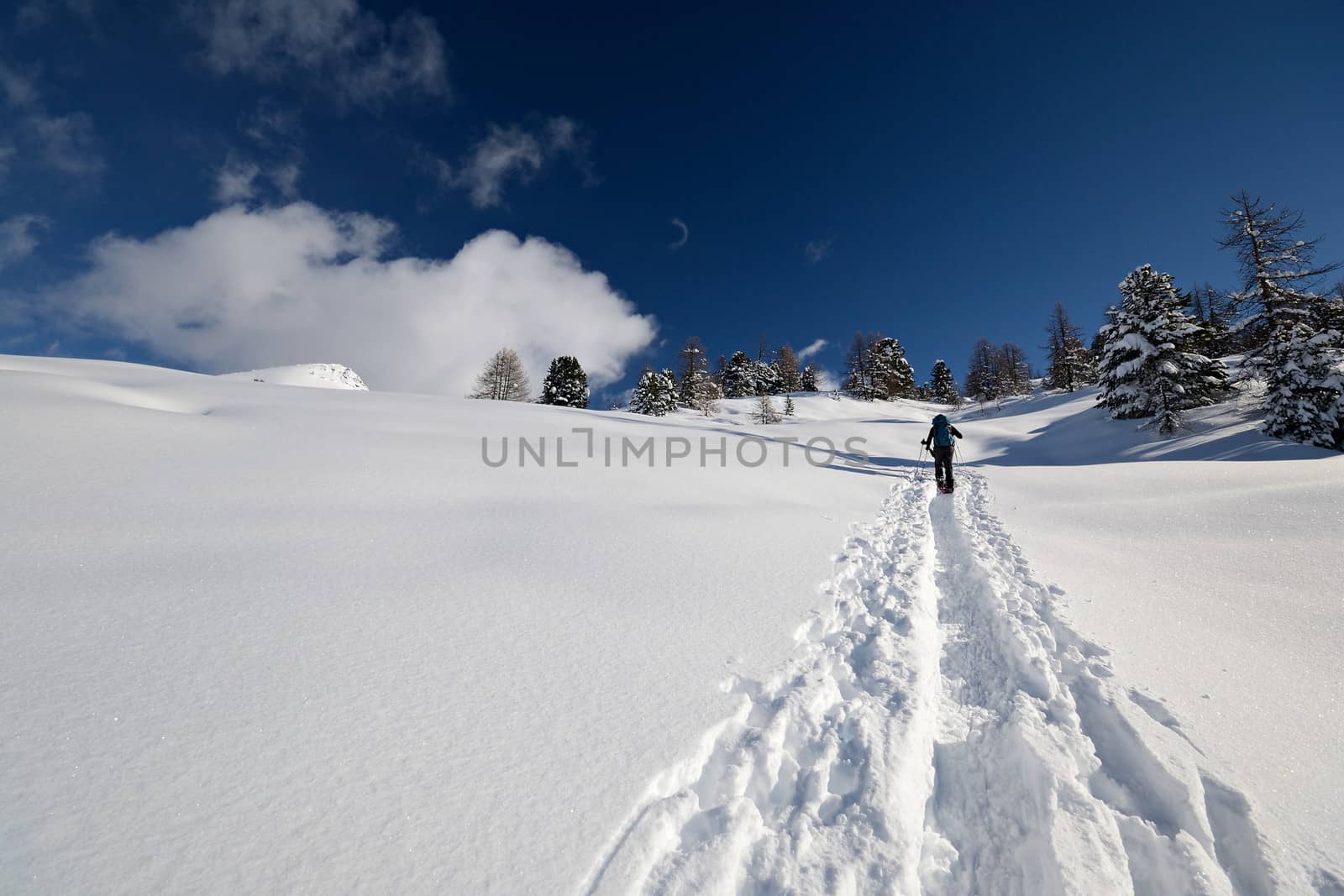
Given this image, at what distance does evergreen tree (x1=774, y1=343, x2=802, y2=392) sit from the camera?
6238 cm

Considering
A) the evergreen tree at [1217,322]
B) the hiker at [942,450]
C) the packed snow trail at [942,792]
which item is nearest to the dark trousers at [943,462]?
the hiker at [942,450]

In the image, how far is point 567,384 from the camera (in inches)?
1737

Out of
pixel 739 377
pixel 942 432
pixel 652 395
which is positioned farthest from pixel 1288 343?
pixel 739 377

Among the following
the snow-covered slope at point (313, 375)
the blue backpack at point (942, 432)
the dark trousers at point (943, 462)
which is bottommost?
the dark trousers at point (943, 462)

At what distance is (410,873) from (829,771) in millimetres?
1806

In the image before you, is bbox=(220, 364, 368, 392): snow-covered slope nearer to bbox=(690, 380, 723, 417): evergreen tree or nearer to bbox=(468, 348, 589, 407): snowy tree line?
bbox=(468, 348, 589, 407): snowy tree line

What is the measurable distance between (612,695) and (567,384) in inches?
1707

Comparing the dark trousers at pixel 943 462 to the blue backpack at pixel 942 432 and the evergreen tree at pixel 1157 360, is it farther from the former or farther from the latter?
the evergreen tree at pixel 1157 360

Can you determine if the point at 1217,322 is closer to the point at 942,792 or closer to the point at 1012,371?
the point at 942,792

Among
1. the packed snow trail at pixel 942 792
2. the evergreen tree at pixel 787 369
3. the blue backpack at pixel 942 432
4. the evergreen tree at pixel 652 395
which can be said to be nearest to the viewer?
the packed snow trail at pixel 942 792

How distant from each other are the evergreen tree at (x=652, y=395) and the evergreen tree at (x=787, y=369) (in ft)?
77.4

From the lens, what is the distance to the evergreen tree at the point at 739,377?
57.2 metres

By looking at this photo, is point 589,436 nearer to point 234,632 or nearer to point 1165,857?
point 234,632

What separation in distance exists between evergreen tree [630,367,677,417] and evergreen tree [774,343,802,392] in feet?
77.4
